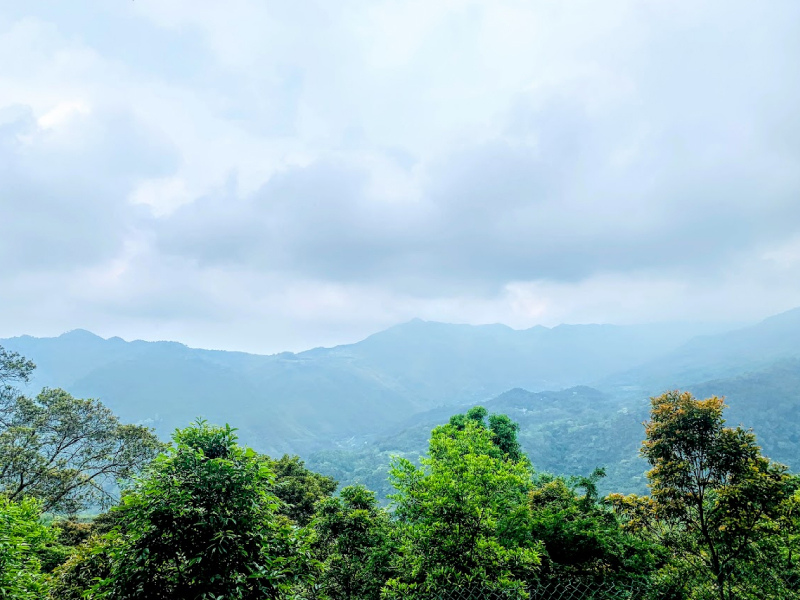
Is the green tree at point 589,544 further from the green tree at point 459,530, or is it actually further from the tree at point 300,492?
the tree at point 300,492

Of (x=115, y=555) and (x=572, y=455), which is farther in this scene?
(x=572, y=455)

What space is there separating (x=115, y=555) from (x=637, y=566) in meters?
15.8

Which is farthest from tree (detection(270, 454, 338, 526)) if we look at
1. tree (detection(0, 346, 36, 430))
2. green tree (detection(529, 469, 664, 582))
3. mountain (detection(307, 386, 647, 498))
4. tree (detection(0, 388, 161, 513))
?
mountain (detection(307, 386, 647, 498))

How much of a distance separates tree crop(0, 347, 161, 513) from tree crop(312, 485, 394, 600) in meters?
12.3

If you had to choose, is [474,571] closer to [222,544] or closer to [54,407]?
[222,544]

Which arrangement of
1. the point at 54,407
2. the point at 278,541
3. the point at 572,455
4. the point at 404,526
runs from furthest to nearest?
the point at 572,455 → the point at 54,407 → the point at 404,526 → the point at 278,541

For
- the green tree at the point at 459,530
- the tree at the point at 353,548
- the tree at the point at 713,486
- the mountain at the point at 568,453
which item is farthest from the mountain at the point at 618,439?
the tree at the point at 713,486

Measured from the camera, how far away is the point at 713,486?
11281 mm

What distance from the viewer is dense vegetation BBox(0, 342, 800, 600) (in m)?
5.74

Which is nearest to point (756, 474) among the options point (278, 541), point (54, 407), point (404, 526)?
point (404, 526)

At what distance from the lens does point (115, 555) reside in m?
5.65

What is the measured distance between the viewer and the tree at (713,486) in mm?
10562

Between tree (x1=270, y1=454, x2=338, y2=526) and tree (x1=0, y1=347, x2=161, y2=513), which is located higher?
tree (x1=0, y1=347, x2=161, y2=513)

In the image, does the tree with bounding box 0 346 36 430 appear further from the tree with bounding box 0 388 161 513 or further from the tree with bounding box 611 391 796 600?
the tree with bounding box 611 391 796 600
